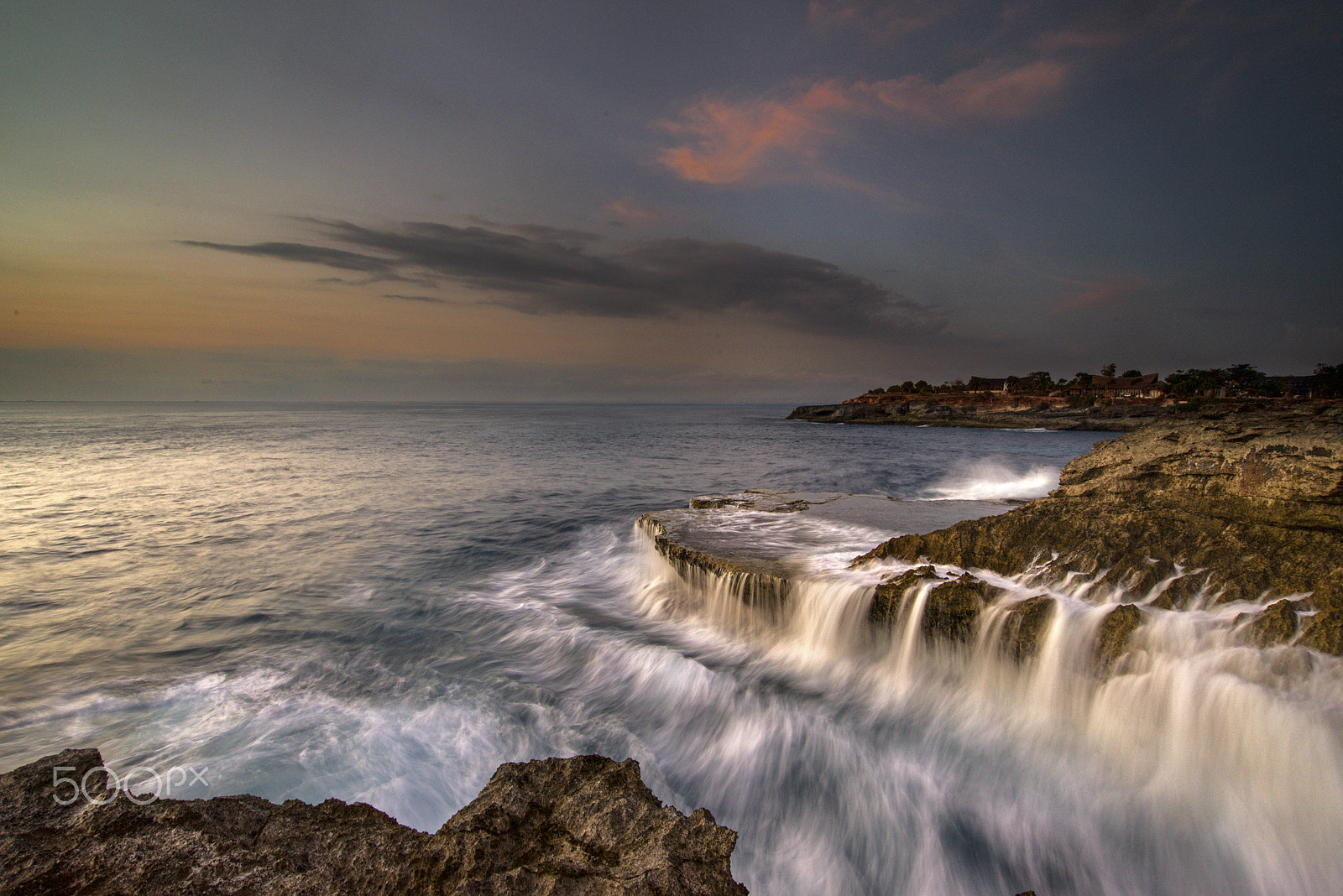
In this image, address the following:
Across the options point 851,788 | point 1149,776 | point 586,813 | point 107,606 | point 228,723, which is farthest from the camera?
point 107,606

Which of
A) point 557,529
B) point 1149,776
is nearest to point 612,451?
point 557,529

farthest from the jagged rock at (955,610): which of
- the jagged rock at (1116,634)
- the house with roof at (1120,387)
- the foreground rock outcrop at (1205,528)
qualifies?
the house with roof at (1120,387)

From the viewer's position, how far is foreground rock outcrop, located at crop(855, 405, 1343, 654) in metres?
4.81

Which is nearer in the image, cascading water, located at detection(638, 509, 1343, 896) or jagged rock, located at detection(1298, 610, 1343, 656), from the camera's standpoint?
cascading water, located at detection(638, 509, 1343, 896)

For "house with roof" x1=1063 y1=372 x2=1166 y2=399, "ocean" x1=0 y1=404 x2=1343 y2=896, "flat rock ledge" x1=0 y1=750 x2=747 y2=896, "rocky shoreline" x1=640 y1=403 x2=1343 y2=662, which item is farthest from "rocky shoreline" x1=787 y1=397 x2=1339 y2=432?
"flat rock ledge" x1=0 y1=750 x2=747 y2=896

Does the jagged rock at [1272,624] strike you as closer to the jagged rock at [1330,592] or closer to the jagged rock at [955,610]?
the jagged rock at [1330,592]

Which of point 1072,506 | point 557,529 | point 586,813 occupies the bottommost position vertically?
point 557,529

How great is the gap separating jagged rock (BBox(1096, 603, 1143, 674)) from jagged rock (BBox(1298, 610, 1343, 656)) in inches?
39.8

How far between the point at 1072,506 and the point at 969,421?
8650cm

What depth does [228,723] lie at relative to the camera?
5938 mm

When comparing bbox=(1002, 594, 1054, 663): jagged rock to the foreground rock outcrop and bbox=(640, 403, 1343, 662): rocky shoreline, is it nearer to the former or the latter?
bbox=(640, 403, 1343, 662): rocky shoreline

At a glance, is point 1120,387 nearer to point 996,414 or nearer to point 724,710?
point 996,414

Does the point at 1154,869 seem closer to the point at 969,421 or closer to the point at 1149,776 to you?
the point at 1149,776

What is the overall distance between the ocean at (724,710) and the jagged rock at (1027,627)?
0.37 ft
